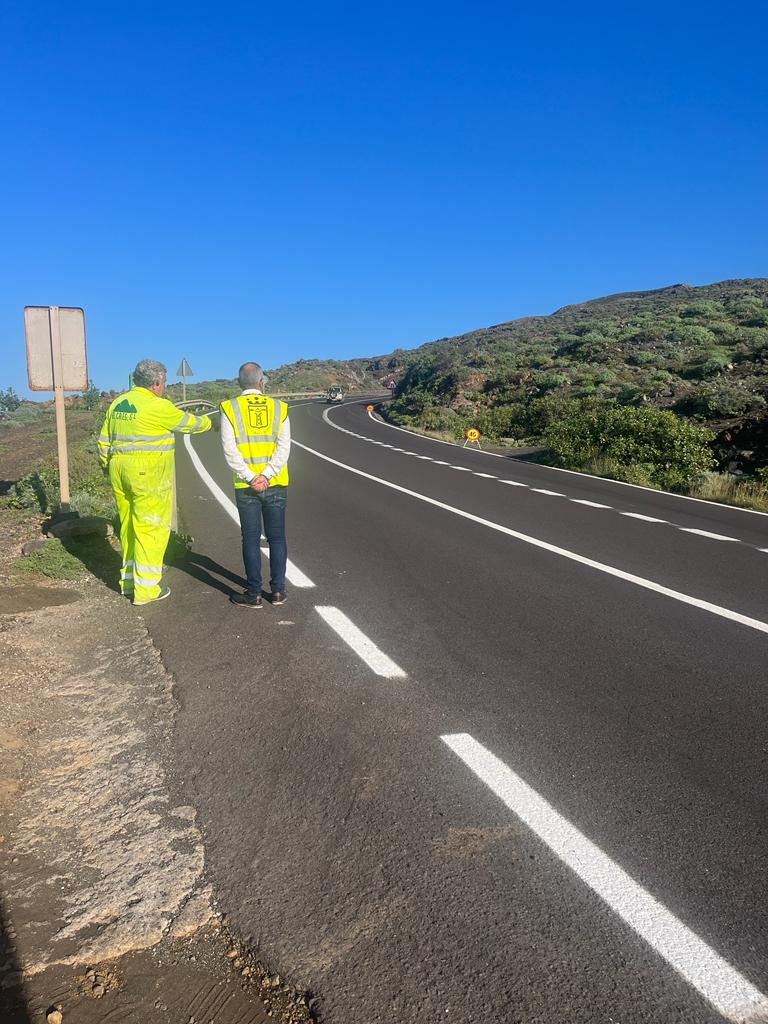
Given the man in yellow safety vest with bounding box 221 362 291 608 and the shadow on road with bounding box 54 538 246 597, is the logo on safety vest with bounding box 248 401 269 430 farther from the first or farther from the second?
the shadow on road with bounding box 54 538 246 597

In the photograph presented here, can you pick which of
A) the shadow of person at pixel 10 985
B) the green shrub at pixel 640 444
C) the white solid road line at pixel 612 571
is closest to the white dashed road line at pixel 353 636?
the shadow of person at pixel 10 985

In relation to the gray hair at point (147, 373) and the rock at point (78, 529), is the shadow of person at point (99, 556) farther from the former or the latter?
the gray hair at point (147, 373)

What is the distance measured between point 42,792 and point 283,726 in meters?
1.20

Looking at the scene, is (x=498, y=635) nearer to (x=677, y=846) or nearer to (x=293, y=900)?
(x=677, y=846)

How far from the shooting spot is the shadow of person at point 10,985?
223cm

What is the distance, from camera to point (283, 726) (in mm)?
4117

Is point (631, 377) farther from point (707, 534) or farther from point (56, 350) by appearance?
point (56, 350)

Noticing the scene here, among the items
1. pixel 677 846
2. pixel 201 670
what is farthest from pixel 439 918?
pixel 201 670

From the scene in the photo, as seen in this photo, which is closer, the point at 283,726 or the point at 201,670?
the point at 283,726

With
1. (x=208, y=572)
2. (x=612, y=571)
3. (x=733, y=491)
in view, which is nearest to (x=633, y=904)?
(x=612, y=571)

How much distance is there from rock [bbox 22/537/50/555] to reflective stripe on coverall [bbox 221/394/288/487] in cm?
306

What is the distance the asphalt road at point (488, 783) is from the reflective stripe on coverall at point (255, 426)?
1.27 meters

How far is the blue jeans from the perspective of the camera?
638 cm

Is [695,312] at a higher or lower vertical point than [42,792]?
higher
